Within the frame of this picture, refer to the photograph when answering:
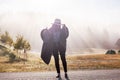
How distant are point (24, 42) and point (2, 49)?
14922mm

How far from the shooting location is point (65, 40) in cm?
1744

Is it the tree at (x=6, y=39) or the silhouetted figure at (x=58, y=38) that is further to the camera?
the tree at (x=6, y=39)

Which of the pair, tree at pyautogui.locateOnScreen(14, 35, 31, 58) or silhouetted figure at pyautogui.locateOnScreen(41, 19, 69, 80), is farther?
tree at pyautogui.locateOnScreen(14, 35, 31, 58)

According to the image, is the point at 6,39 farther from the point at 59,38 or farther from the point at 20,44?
the point at 59,38

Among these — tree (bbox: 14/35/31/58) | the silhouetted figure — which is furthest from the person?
tree (bbox: 14/35/31/58)

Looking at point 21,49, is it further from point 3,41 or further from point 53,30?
point 53,30

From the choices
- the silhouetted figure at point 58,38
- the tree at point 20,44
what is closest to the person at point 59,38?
the silhouetted figure at point 58,38

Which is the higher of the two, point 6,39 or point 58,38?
point 58,38

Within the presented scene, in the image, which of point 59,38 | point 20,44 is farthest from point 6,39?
point 59,38

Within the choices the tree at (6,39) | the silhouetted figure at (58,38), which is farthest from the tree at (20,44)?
the silhouetted figure at (58,38)

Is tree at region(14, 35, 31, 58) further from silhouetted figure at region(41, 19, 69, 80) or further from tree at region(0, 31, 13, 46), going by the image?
silhouetted figure at region(41, 19, 69, 80)

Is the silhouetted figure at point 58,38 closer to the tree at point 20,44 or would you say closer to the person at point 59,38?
the person at point 59,38

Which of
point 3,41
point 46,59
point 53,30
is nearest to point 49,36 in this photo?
point 53,30

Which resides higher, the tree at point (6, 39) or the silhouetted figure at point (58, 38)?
the silhouetted figure at point (58, 38)
